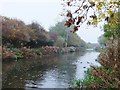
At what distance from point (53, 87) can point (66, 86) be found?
63 centimetres

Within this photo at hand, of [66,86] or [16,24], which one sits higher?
[16,24]

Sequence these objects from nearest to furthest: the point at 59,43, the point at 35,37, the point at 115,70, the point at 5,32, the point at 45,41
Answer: the point at 115,70 → the point at 5,32 → the point at 35,37 → the point at 45,41 → the point at 59,43

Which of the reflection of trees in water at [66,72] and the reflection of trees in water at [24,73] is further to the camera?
the reflection of trees in water at [66,72]

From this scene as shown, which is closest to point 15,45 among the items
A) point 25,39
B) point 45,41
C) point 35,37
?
point 25,39

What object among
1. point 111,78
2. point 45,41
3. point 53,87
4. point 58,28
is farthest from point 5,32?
point 58,28

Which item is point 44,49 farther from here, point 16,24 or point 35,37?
point 16,24

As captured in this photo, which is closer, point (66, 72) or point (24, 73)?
point (24, 73)

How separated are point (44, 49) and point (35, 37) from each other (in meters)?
2.42

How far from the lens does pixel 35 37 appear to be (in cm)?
4681

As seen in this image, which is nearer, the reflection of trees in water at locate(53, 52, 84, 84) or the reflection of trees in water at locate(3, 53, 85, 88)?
the reflection of trees in water at locate(3, 53, 85, 88)

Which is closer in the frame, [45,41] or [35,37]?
[35,37]

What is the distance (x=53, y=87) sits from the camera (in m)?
14.5

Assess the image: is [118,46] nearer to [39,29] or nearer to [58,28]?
[39,29]

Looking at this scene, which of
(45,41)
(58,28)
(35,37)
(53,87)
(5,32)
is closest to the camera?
(53,87)
